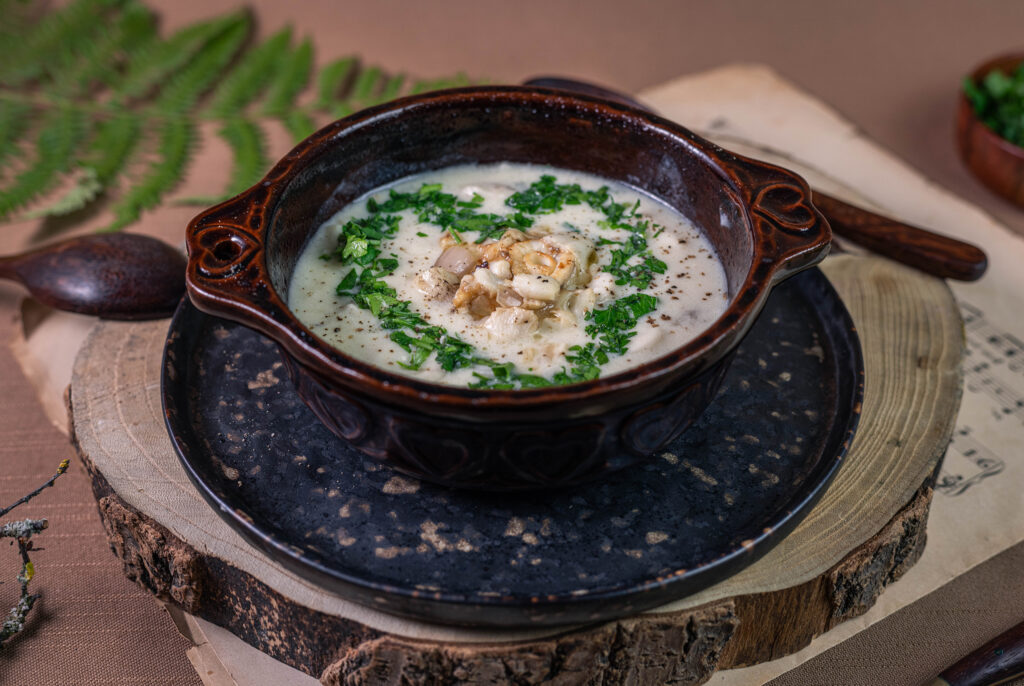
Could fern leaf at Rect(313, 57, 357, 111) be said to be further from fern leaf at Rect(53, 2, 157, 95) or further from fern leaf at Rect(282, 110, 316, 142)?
fern leaf at Rect(53, 2, 157, 95)

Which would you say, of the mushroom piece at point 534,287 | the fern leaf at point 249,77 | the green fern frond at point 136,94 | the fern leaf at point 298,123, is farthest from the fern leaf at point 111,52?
the mushroom piece at point 534,287

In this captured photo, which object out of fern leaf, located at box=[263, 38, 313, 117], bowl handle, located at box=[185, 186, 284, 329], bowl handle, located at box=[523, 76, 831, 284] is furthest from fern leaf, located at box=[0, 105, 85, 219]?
bowl handle, located at box=[523, 76, 831, 284]

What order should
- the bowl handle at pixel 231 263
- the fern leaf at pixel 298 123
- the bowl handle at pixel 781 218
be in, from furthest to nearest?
the fern leaf at pixel 298 123
the bowl handle at pixel 781 218
the bowl handle at pixel 231 263

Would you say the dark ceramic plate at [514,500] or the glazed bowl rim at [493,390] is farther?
the dark ceramic plate at [514,500]

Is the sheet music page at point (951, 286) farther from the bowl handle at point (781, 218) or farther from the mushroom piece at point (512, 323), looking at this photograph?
the mushroom piece at point (512, 323)

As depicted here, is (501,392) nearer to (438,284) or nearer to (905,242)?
(438,284)
